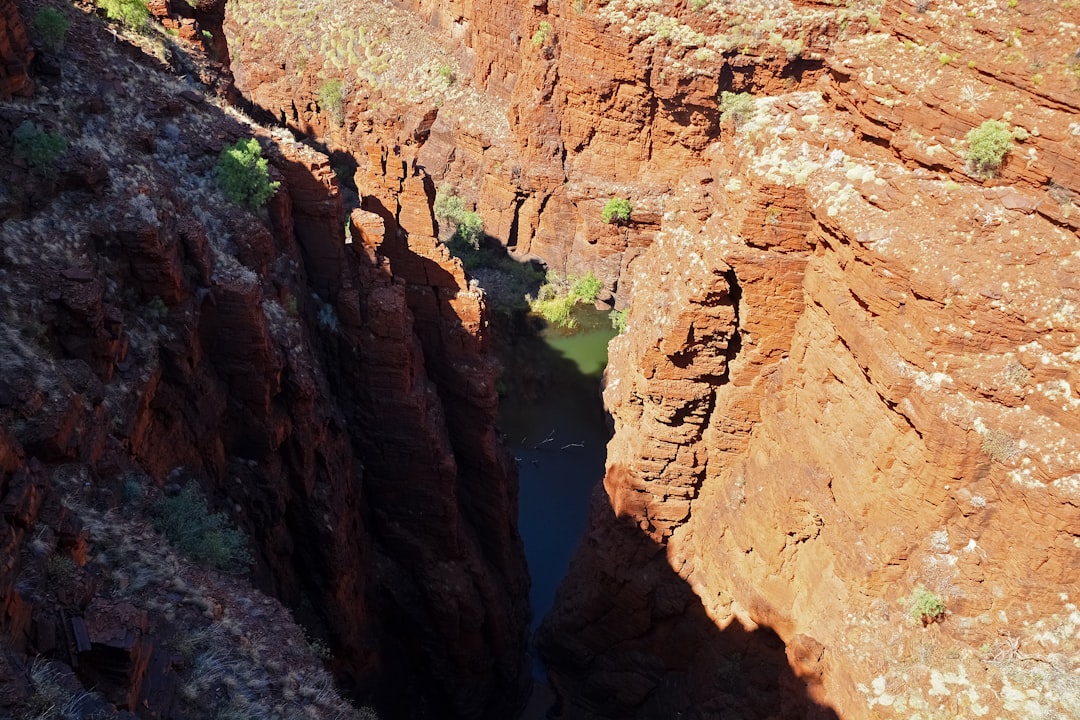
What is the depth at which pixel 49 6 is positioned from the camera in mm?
15938

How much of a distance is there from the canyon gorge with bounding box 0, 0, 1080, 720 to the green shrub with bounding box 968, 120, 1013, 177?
3.1 inches

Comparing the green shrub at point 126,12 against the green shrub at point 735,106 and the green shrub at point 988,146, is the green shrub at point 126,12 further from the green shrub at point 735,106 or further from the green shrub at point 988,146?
the green shrub at point 735,106

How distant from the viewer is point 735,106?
3666 cm

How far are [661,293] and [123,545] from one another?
12.3m

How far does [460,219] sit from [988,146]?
36227mm

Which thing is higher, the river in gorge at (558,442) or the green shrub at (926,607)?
the green shrub at (926,607)

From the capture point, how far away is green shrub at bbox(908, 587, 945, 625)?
515 inches

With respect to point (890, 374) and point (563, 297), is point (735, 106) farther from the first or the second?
point (890, 374)

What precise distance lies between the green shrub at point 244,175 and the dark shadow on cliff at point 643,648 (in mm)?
11522

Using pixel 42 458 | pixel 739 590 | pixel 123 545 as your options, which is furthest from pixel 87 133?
pixel 739 590

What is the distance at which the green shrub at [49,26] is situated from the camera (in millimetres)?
15250

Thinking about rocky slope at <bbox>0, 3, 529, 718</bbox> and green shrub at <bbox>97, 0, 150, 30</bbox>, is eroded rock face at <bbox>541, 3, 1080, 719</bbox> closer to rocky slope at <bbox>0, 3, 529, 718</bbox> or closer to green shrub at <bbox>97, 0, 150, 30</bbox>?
rocky slope at <bbox>0, 3, 529, 718</bbox>


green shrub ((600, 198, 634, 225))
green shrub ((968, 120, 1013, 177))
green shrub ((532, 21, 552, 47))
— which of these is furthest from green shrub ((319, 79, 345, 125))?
green shrub ((968, 120, 1013, 177))

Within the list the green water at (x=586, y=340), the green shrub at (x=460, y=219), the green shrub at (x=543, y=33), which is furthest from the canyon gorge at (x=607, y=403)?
the green shrub at (x=460, y=219)
